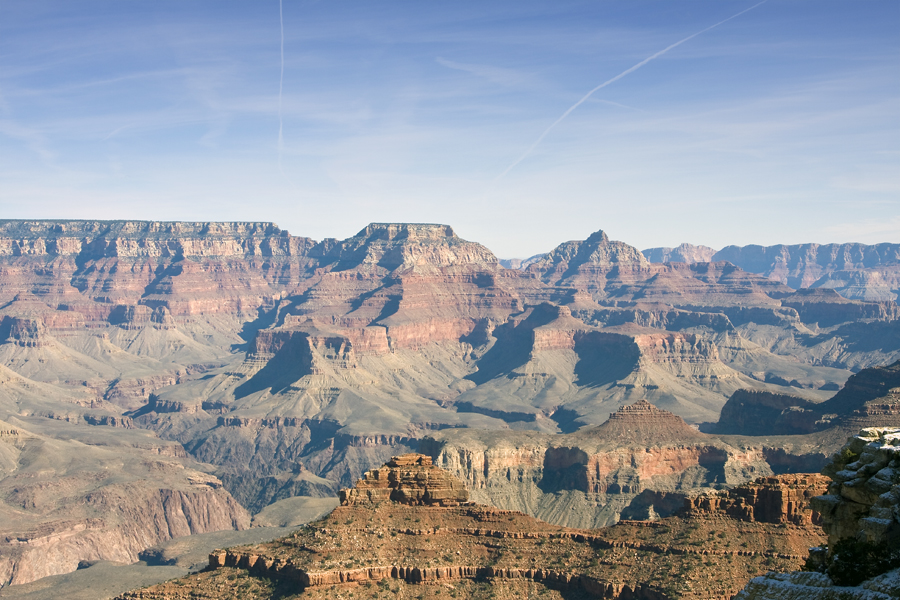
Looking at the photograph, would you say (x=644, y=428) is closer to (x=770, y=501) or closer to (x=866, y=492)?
(x=770, y=501)

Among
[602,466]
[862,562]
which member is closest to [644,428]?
[602,466]

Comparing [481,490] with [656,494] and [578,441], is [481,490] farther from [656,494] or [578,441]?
[656,494]

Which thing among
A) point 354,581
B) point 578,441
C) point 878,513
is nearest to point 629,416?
point 578,441

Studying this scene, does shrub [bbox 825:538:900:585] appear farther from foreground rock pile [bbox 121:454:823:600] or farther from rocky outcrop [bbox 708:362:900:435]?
rocky outcrop [bbox 708:362:900:435]

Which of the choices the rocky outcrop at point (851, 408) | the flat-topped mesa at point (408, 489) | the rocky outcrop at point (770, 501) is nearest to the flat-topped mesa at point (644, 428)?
the rocky outcrop at point (851, 408)

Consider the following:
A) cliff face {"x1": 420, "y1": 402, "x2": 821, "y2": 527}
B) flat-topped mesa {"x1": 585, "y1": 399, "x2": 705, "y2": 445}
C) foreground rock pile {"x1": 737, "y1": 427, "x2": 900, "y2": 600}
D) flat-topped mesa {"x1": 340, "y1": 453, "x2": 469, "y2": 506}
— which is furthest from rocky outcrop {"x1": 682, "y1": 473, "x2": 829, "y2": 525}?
flat-topped mesa {"x1": 585, "y1": 399, "x2": 705, "y2": 445}

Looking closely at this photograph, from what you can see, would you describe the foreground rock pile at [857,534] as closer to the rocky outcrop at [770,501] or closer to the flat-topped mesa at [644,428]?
the rocky outcrop at [770,501]

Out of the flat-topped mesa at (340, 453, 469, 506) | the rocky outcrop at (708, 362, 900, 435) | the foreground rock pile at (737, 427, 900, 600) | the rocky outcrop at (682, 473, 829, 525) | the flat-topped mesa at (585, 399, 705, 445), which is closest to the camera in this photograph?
the foreground rock pile at (737, 427, 900, 600)
